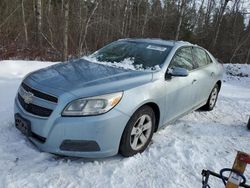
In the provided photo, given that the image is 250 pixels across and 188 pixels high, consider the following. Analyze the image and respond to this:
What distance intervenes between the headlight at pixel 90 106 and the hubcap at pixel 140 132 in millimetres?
543

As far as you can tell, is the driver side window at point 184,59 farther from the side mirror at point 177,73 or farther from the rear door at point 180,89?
the side mirror at point 177,73

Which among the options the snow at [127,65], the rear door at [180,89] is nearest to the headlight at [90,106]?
the snow at [127,65]

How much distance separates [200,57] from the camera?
549cm

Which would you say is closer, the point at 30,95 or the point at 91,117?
the point at 91,117

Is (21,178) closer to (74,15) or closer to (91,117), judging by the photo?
(91,117)

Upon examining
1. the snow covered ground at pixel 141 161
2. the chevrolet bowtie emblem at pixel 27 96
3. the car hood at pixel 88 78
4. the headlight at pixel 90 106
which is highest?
the car hood at pixel 88 78

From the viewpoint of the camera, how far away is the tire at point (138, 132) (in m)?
3.40

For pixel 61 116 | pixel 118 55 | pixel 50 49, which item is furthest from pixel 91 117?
pixel 50 49

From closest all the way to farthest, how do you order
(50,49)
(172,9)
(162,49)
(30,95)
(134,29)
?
(30,95) → (162,49) → (50,49) → (134,29) → (172,9)

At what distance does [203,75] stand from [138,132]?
2.19m

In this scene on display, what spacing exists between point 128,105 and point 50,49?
935 cm

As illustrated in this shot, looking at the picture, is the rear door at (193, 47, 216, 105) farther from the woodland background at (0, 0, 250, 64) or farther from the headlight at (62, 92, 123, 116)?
the woodland background at (0, 0, 250, 64)

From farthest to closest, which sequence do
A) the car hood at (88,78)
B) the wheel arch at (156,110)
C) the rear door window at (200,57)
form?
the rear door window at (200,57), the wheel arch at (156,110), the car hood at (88,78)

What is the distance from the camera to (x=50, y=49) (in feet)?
39.0
